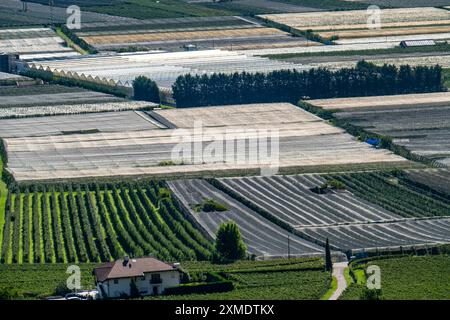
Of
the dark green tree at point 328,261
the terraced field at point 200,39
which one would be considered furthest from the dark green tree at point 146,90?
the dark green tree at point 328,261

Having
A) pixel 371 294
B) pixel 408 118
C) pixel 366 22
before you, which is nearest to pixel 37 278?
pixel 371 294

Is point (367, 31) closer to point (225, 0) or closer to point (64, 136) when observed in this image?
point (225, 0)

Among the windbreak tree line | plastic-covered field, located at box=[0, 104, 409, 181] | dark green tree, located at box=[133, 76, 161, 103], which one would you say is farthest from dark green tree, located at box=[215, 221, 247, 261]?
dark green tree, located at box=[133, 76, 161, 103]

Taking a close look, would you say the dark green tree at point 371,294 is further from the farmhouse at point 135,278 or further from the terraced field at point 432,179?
the terraced field at point 432,179

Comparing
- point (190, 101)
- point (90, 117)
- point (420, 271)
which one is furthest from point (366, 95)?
point (420, 271)

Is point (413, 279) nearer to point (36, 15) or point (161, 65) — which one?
point (161, 65)

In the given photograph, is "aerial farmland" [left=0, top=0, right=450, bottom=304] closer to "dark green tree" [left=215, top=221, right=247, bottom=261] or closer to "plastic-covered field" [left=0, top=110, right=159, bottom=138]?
"dark green tree" [left=215, top=221, right=247, bottom=261]
